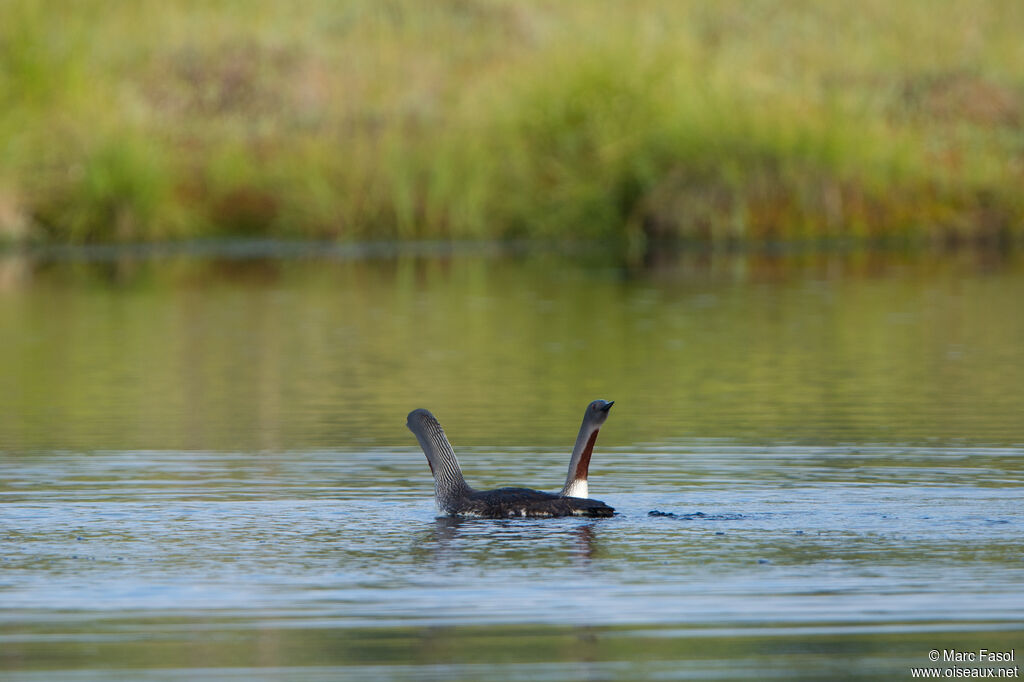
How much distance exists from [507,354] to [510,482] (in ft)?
24.9

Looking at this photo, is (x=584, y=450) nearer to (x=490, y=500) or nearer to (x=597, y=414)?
(x=597, y=414)

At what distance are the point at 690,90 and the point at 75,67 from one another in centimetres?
A: 1229

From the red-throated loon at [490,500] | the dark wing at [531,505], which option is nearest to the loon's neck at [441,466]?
the red-throated loon at [490,500]

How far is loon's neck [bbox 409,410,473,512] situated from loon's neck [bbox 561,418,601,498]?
454 mm

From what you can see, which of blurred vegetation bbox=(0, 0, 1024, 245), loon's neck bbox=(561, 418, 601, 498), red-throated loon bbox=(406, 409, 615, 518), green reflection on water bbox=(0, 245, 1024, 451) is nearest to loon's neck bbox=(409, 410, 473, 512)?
red-throated loon bbox=(406, 409, 615, 518)

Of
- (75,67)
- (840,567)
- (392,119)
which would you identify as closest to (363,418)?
(840,567)

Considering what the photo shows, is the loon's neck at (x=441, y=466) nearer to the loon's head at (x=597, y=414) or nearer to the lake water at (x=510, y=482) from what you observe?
the lake water at (x=510, y=482)

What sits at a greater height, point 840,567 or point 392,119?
point 392,119

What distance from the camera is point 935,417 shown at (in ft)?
42.2

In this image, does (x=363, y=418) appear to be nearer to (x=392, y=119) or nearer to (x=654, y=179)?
(x=654, y=179)

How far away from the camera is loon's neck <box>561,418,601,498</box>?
8.87 metres

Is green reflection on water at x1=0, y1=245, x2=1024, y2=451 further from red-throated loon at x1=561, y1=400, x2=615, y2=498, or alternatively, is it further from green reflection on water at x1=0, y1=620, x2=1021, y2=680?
green reflection on water at x1=0, y1=620, x2=1021, y2=680

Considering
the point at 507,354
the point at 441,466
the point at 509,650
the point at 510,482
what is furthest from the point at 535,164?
the point at 509,650

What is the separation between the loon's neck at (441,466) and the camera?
8.98m
